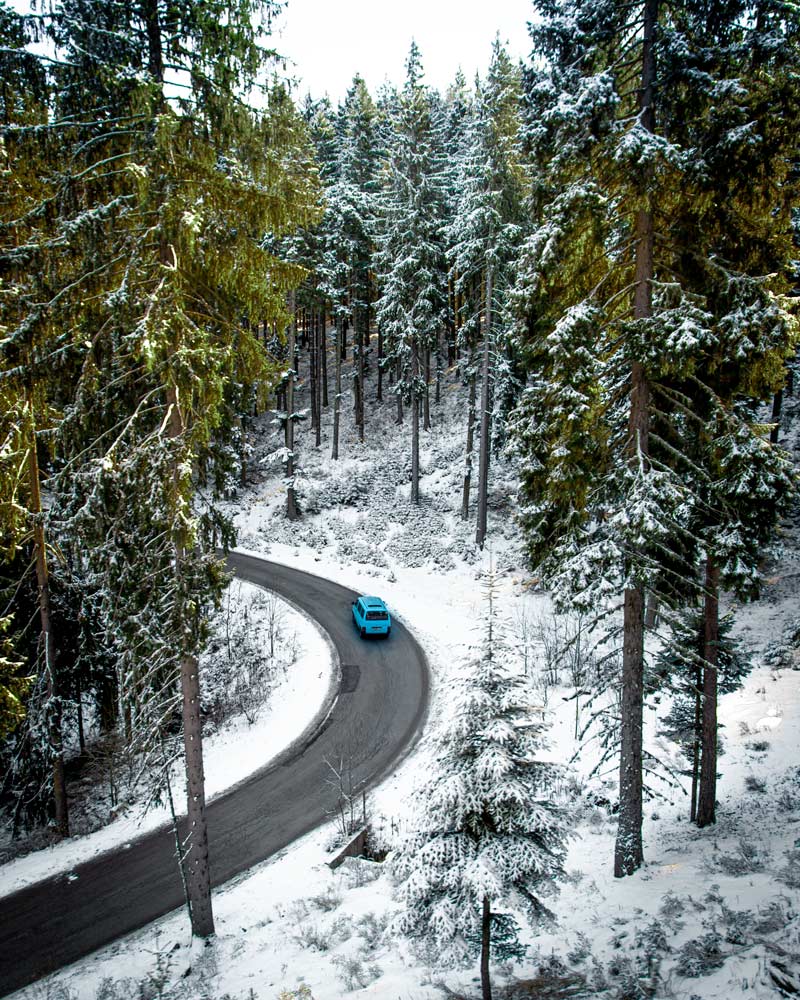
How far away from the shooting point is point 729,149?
8211 millimetres

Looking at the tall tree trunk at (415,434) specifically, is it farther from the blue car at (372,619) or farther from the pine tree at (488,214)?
the blue car at (372,619)

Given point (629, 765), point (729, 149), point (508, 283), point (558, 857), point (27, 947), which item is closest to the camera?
point (558, 857)

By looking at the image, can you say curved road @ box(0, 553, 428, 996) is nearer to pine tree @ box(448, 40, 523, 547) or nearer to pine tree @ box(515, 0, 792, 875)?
pine tree @ box(515, 0, 792, 875)

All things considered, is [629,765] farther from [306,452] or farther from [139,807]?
[306,452]

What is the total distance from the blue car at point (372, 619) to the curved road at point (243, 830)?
2.51 feet

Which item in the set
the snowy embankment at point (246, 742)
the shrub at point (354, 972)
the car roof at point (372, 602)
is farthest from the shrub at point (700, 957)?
the car roof at point (372, 602)

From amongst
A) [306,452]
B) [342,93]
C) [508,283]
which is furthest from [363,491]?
[342,93]

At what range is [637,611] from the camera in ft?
33.5

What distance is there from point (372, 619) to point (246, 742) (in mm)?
6943

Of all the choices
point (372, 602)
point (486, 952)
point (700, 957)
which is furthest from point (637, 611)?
point (372, 602)

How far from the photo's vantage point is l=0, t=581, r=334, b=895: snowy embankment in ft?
45.4

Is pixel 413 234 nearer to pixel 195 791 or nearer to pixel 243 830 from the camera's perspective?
pixel 243 830

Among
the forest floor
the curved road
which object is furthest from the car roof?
the forest floor

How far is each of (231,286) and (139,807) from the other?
14487 mm
